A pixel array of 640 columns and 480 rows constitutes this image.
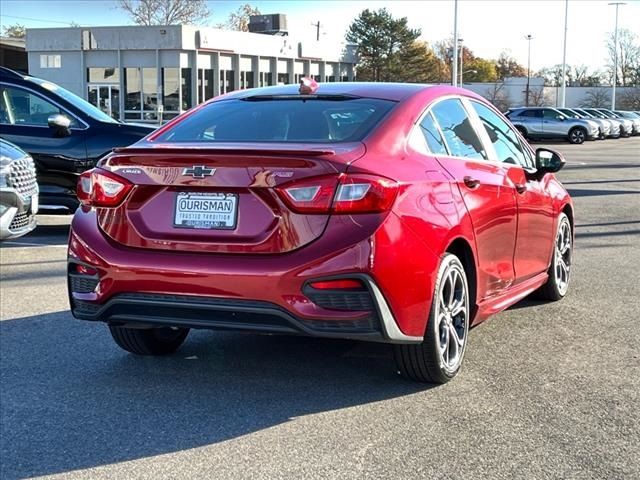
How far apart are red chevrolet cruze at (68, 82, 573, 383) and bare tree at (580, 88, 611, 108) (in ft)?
287

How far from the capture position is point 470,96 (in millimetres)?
5469

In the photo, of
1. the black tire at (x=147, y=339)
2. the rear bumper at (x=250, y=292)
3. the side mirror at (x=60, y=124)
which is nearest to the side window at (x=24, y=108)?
the side mirror at (x=60, y=124)

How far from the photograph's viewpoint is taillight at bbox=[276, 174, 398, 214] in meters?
3.83

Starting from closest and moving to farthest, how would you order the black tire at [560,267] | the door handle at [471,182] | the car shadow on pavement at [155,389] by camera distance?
the car shadow on pavement at [155,389] < the door handle at [471,182] < the black tire at [560,267]

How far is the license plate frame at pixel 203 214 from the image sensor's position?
397 centimetres

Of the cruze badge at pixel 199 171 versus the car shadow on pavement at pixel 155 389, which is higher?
the cruze badge at pixel 199 171

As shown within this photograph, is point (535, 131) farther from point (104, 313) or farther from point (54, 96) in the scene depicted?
point (104, 313)

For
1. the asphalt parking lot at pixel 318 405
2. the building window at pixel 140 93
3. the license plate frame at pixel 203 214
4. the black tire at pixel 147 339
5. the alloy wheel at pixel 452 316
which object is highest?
the building window at pixel 140 93

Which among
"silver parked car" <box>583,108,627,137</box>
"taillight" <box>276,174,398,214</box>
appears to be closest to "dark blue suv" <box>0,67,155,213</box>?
"taillight" <box>276,174,398,214</box>

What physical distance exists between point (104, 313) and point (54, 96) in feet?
22.5

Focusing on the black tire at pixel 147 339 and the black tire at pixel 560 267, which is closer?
the black tire at pixel 147 339

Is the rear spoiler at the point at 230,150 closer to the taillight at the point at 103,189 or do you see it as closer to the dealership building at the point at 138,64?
the taillight at the point at 103,189

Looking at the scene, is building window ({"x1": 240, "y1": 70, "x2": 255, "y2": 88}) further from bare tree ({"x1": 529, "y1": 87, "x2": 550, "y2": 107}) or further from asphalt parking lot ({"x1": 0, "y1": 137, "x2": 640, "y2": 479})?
asphalt parking lot ({"x1": 0, "y1": 137, "x2": 640, "y2": 479})

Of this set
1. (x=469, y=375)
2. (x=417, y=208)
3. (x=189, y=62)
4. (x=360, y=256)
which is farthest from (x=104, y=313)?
(x=189, y=62)
